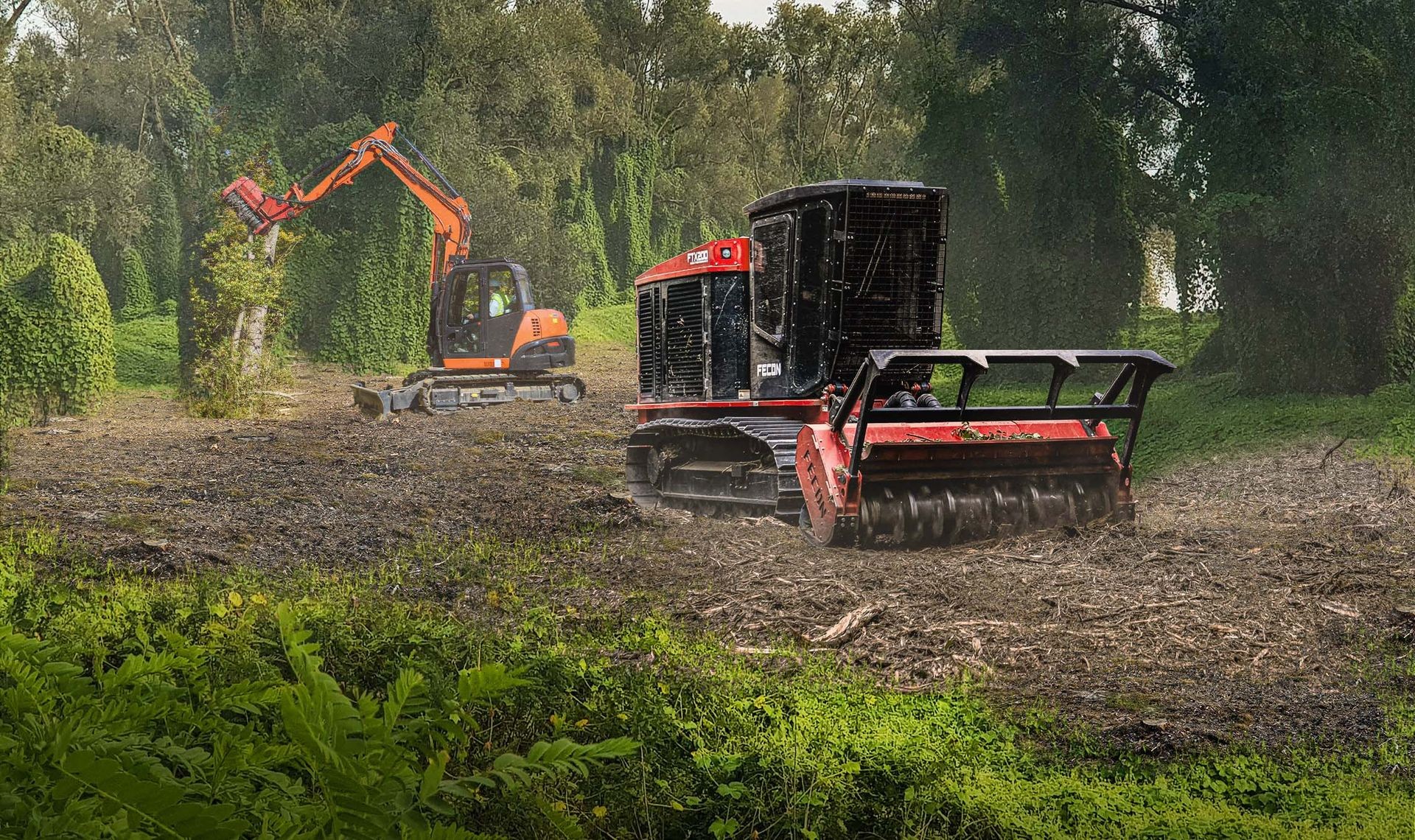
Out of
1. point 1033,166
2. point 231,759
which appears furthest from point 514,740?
point 1033,166

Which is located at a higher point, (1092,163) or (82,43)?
(82,43)

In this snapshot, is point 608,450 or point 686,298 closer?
point 686,298

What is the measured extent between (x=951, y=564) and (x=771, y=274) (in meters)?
2.75

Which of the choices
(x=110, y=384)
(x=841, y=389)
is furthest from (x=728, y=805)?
(x=110, y=384)

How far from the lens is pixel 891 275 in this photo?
335 inches

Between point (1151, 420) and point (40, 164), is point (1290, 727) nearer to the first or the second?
point (1151, 420)

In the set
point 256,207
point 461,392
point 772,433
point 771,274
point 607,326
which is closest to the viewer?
point 772,433

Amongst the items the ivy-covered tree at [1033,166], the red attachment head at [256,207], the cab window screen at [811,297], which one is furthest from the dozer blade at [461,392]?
the cab window screen at [811,297]

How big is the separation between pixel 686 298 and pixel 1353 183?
26.8 feet

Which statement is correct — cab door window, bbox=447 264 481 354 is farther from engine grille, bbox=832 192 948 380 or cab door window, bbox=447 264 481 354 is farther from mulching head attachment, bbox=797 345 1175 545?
mulching head attachment, bbox=797 345 1175 545

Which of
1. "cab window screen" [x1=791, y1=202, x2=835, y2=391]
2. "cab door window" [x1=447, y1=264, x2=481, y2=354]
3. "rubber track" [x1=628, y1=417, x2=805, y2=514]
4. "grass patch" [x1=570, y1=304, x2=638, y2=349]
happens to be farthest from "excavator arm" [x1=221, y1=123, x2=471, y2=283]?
"grass patch" [x1=570, y1=304, x2=638, y2=349]

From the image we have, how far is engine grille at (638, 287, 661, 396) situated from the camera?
10055 millimetres

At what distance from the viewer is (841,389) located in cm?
857

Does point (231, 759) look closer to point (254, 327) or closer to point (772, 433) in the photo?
point (772, 433)
